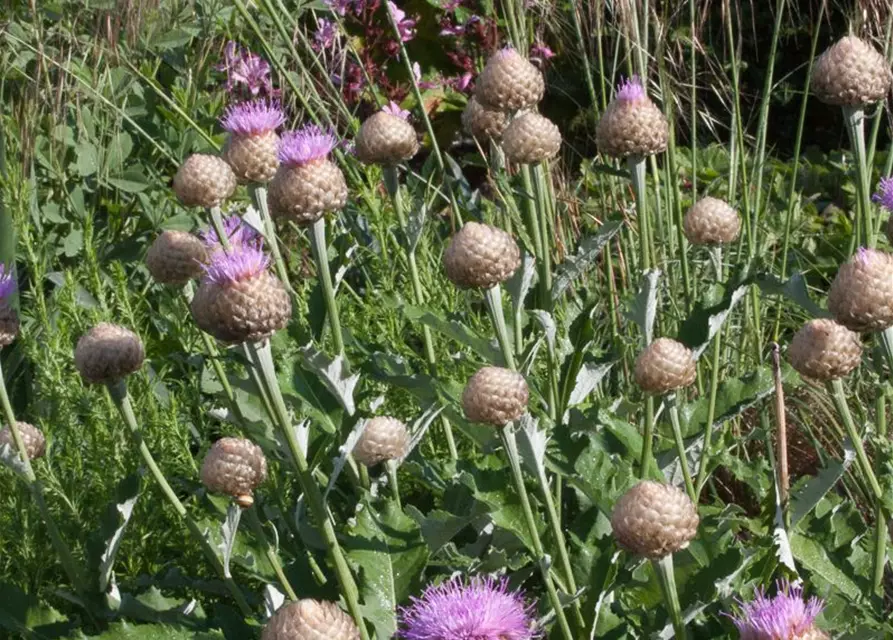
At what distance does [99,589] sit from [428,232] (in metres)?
1.40

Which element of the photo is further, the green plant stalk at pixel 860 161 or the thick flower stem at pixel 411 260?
the thick flower stem at pixel 411 260

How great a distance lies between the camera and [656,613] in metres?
1.72

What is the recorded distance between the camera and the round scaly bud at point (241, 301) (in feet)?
4.71

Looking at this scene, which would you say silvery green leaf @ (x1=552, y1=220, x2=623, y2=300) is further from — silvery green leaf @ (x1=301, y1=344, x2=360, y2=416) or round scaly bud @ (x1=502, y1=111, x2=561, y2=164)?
silvery green leaf @ (x1=301, y1=344, x2=360, y2=416)

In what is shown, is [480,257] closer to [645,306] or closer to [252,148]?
[645,306]

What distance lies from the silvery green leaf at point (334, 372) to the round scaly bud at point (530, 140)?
1.55ft

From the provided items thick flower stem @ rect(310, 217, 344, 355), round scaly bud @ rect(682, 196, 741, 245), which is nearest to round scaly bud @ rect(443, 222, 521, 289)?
thick flower stem @ rect(310, 217, 344, 355)

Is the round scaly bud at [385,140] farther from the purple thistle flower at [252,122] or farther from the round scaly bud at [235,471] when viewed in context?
the round scaly bud at [235,471]

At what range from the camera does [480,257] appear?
68.6 inches

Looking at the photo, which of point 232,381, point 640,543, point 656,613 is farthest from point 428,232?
point 640,543

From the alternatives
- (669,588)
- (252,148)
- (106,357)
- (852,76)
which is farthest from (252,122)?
(669,588)

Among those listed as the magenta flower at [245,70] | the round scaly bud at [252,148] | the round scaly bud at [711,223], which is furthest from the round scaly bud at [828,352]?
the magenta flower at [245,70]

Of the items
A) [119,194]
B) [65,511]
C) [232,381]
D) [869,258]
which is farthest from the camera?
[119,194]

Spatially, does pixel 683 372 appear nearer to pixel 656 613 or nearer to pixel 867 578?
pixel 656 613
